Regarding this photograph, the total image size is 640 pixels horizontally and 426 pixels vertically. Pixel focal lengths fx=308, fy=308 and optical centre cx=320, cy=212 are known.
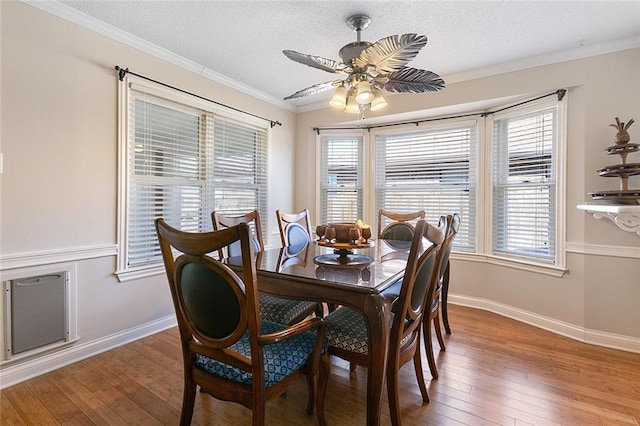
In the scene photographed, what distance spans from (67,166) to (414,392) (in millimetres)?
2820

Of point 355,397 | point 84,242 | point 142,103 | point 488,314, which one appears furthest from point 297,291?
point 488,314

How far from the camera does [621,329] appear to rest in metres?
2.52

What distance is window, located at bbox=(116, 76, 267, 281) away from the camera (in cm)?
258

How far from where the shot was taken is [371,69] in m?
1.98

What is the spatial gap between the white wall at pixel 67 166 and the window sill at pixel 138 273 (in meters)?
0.05

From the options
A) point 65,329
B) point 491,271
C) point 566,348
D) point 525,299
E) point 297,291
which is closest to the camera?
point 297,291

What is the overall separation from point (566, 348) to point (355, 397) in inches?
74.9

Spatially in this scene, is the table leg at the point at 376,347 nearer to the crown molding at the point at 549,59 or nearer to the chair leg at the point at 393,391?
the chair leg at the point at 393,391

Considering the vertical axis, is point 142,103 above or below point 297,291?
above

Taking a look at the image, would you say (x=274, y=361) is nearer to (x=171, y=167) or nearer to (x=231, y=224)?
(x=231, y=224)

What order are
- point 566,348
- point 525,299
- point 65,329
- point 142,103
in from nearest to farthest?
point 65,329, point 566,348, point 142,103, point 525,299

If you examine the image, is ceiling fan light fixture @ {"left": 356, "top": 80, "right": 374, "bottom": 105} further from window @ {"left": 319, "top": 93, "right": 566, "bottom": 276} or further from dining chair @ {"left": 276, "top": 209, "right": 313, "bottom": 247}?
window @ {"left": 319, "top": 93, "right": 566, "bottom": 276}

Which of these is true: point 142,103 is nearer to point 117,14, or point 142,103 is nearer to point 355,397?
point 117,14

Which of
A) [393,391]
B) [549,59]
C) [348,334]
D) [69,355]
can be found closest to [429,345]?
[393,391]
